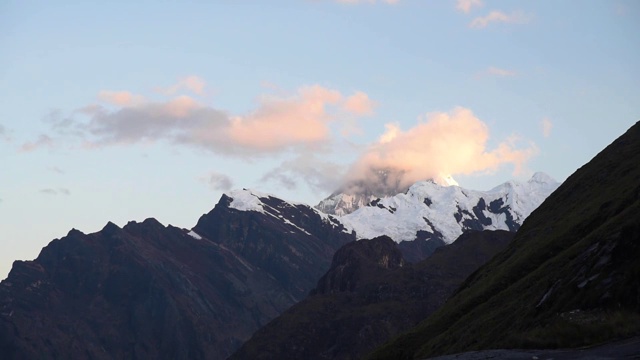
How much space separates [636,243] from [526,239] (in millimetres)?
128841

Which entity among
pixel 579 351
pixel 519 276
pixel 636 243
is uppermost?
pixel 519 276

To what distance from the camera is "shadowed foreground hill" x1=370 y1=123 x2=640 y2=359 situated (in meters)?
62.2

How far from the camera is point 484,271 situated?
189 metres

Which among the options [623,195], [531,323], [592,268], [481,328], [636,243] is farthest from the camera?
[623,195]

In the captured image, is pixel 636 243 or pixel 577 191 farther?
pixel 577 191

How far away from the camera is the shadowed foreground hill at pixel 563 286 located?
204ft

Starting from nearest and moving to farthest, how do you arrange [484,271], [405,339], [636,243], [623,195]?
[636,243] < [623,195] < [405,339] < [484,271]

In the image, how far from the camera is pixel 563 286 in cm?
7462

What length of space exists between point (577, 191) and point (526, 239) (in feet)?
60.7

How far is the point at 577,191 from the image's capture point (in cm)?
19912

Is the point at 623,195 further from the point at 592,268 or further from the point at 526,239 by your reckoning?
the point at 592,268

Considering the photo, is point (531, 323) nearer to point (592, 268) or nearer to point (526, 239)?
point (592, 268)

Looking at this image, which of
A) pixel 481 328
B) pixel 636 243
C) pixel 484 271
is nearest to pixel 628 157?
pixel 484 271

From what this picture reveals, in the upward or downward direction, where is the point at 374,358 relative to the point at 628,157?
downward
